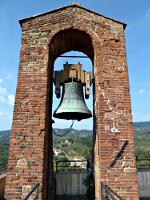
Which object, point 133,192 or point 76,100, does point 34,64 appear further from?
point 133,192

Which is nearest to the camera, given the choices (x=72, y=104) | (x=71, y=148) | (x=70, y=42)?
(x=72, y=104)

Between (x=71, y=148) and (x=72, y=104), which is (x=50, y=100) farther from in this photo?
(x=71, y=148)

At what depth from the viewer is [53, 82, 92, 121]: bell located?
4.52m

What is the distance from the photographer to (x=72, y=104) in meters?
4.59

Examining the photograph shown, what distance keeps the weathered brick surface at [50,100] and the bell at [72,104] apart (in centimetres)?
27

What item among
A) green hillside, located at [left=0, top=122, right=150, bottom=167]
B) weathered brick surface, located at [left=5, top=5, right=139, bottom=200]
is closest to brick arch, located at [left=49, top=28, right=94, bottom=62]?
weathered brick surface, located at [left=5, top=5, right=139, bottom=200]

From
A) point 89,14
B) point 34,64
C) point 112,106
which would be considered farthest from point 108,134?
point 89,14

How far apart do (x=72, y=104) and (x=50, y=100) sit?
52 cm

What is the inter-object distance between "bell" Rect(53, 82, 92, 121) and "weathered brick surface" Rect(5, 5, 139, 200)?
0.27 metres

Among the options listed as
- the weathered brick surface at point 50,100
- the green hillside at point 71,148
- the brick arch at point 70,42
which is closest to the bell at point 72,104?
the weathered brick surface at point 50,100

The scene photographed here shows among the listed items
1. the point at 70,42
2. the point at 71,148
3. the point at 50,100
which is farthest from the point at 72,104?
the point at 71,148

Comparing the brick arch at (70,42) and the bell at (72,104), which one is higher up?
the brick arch at (70,42)

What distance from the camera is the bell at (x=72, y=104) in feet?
14.8

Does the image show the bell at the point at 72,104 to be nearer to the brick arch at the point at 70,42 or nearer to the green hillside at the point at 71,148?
the green hillside at the point at 71,148
